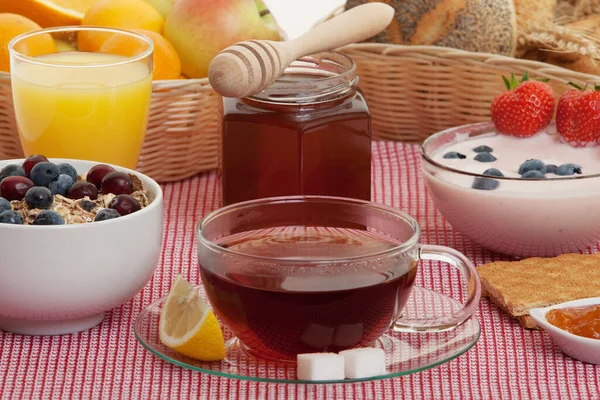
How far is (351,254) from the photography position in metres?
1.07

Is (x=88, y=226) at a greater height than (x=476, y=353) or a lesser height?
greater

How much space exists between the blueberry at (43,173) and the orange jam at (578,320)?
0.58m

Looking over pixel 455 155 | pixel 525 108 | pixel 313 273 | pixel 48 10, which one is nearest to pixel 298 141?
pixel 455 155

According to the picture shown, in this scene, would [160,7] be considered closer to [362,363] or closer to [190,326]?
[190,326]

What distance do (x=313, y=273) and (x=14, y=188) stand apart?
1.24 ft

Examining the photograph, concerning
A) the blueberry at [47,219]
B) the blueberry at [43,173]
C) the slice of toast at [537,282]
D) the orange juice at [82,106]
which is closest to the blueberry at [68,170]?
the blueberry at [43,173]

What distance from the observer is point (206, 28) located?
5.46 feet

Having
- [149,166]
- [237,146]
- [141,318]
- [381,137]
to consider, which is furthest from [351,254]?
[381,137]

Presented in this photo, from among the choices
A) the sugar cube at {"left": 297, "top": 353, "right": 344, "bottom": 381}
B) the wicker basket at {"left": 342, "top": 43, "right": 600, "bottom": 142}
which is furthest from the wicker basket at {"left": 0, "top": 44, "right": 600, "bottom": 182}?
the sugar cube at {"left": 297, "top": 353, "right": 344, "bottom": 381}

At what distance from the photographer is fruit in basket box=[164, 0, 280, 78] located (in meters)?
1.67

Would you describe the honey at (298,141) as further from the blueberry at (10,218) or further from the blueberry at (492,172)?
the blueberry at (10,218)

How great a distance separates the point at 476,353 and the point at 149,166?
2.41 feet

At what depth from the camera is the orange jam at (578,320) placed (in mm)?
1089

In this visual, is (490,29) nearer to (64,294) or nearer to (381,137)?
(381,137)
